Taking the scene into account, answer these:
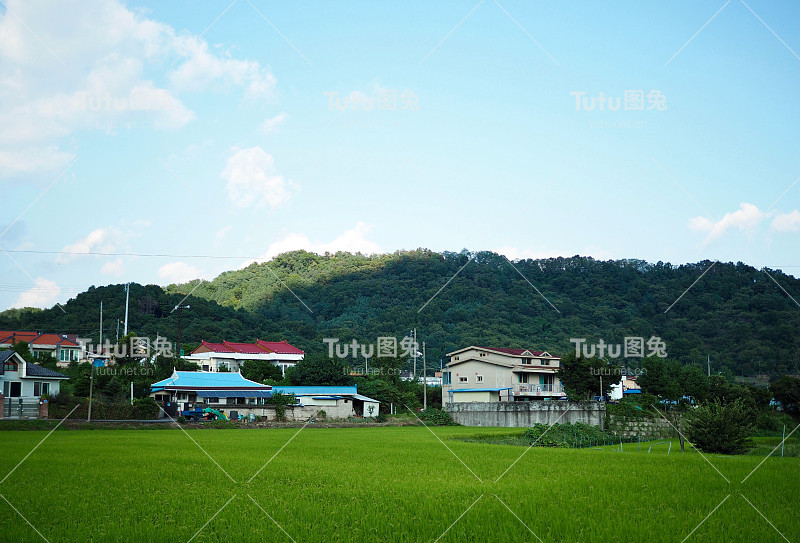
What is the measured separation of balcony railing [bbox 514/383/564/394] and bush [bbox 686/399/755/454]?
2618 cm

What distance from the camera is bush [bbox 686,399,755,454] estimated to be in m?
18.4

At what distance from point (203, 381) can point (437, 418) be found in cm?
1434

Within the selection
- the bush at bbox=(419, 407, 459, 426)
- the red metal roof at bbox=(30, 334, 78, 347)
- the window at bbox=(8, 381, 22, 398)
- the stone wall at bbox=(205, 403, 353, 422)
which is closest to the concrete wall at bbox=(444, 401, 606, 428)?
the bush at bbox=(419, 407, 459, 426)

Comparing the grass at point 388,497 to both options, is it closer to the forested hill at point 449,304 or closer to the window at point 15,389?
the window at point 15,389

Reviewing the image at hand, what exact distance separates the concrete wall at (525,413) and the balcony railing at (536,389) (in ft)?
21.1

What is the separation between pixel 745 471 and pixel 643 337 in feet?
123

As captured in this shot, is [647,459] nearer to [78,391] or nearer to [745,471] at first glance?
[745,471]

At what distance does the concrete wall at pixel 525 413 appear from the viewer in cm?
3231

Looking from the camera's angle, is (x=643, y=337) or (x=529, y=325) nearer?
(x=643, y=337)

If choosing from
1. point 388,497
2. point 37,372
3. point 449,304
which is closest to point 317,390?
point 37,372

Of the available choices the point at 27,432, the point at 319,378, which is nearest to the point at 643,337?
the point at 319,378

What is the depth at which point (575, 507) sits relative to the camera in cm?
955

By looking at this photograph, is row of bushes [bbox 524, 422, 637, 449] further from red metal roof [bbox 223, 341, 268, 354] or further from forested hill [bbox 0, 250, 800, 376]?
red metal roof [bbox 223, 341, 268, 354]

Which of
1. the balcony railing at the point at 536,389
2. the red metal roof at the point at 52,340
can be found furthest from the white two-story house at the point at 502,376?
the red metal roof at the point at 52,340
